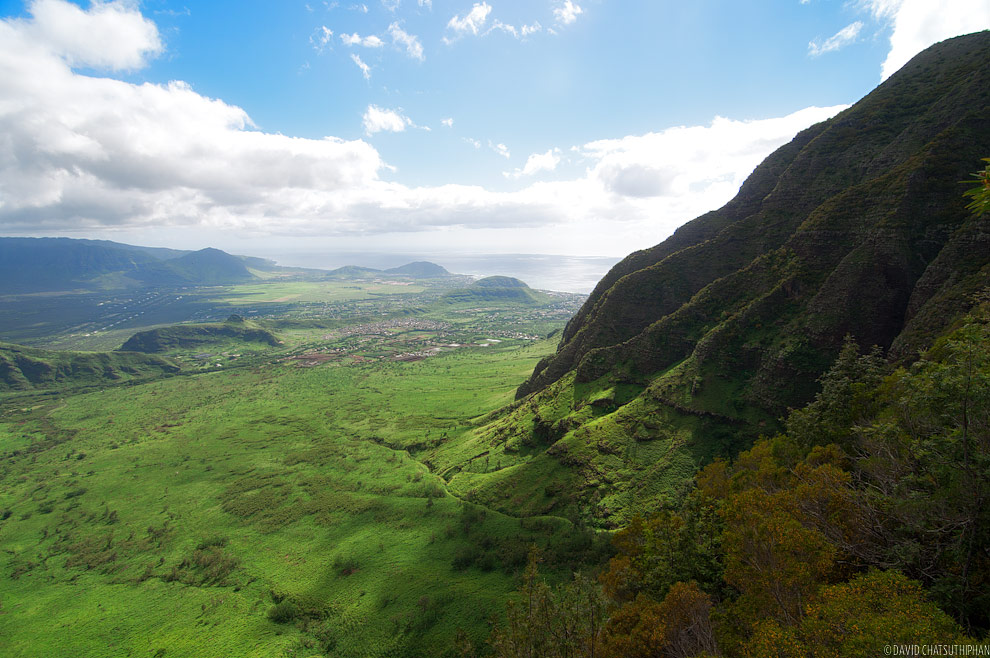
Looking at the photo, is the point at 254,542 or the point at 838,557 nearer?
the point at 838,557

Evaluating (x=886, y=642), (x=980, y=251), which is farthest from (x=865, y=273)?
(x=886, y=642)

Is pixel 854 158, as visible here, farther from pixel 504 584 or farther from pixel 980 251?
pixel 504 584

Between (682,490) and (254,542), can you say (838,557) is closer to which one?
(682,490)

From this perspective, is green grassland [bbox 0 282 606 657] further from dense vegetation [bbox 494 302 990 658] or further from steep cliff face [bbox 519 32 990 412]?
steep cliff face [bbox 519 32 990 412]

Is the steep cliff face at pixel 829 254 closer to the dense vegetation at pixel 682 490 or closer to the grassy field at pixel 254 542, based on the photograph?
the dense vegetation at pixel 682 490

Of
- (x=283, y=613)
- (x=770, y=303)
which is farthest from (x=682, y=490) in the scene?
(x=283, y=613)

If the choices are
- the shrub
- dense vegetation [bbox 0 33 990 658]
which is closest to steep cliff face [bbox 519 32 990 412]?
dense vegetation [bbox 0 33 990 658]

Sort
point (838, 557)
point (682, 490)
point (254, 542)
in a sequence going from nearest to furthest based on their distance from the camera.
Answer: point (838, 557) → point (682, 490) → point (254, 542)
